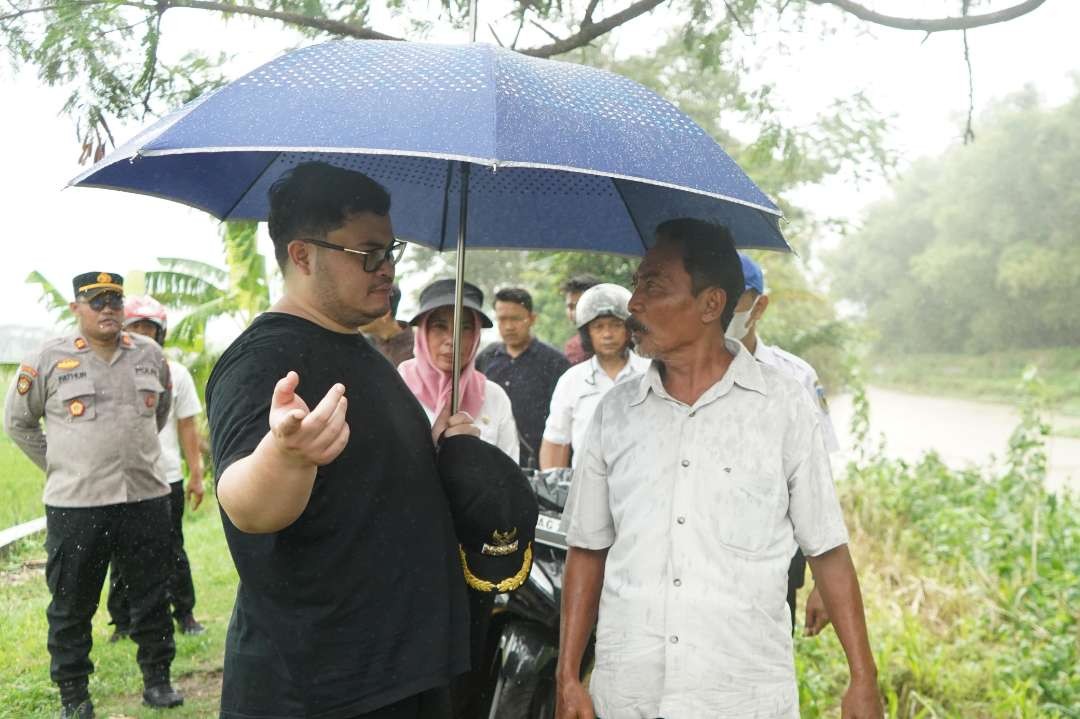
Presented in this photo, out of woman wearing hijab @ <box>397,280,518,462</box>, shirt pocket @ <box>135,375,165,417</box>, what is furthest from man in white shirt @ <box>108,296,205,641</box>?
woman wearing hijab @ <box>397,280,518,462</box>

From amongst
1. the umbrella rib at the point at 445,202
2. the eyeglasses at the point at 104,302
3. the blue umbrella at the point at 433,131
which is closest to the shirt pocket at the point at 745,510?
the blue umbrella at the point at 433,131

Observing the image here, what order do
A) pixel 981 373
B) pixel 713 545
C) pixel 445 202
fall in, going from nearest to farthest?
pixel 713 545, pixel 445 202, pixel 981 373

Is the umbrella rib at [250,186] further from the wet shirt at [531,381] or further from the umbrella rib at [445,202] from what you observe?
the wet shirt at [531,381]

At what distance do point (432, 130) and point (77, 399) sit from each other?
3.63 metres

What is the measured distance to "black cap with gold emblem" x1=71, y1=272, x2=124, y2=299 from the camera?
188 inches

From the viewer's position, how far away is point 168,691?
491 centimetres

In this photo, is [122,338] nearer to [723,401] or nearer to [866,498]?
[723,401]

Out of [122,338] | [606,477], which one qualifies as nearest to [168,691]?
[122,338]

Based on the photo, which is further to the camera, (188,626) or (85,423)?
(188,626)

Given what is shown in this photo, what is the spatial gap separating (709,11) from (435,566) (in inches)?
117

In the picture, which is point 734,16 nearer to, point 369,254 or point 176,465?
point 369,254

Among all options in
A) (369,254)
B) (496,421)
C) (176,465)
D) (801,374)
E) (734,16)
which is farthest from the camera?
(176,465)

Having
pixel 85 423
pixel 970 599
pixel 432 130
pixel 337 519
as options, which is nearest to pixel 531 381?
pixel 85 423

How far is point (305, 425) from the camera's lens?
1591mm
